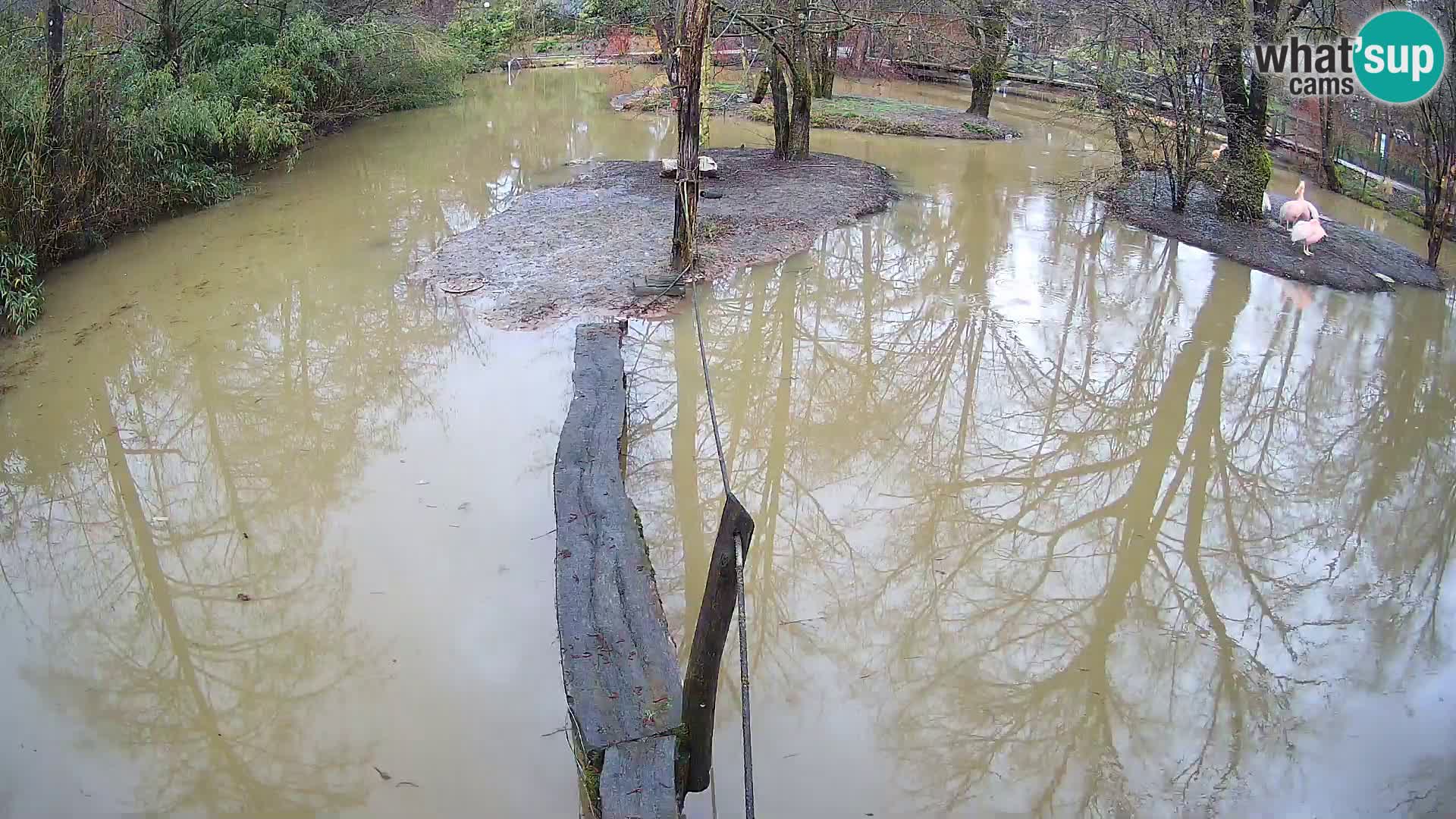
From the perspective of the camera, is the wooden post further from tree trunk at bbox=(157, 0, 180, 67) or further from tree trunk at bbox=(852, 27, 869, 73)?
tree trunk at bbox=(852, 27, 869, 73)

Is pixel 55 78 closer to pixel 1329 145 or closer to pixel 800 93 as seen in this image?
pixel 800 93

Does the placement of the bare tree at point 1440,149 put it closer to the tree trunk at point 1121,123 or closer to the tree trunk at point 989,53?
the tree trunk at point 1121,123

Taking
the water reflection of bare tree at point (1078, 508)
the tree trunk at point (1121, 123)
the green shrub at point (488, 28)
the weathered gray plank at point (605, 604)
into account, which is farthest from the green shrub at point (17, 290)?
the green shrub at point (488, 28)

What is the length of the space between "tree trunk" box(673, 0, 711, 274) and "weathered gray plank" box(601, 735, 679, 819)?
19.7 ft

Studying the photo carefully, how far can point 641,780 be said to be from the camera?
2.79 meters

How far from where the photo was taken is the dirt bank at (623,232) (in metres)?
8.15

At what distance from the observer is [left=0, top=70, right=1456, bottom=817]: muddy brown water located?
3.61 m

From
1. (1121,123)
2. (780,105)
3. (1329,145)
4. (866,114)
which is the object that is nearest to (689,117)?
(780,105)

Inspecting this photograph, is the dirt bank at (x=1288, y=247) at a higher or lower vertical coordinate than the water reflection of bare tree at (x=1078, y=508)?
higher

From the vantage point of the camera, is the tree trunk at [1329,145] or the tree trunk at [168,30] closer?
the tree trunk at [1329,145]

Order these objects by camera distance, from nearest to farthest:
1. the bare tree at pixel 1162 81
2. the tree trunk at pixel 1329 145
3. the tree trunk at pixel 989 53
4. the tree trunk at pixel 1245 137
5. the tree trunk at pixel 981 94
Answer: the bare tree at pixel 1162 81 → the tree trunk at pixel 1245 137 → the tree trunk at pixel 1329 145 → the tree trunk at pixel 989 53 → the tree trunk at pixel 981 94

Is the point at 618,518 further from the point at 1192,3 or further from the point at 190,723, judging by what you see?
the point at 1192,3

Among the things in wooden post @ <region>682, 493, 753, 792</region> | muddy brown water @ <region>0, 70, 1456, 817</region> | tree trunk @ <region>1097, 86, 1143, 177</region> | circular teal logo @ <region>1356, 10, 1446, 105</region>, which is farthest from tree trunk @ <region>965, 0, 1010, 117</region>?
wooden post @ <region>682, 493, 753, 792</region>

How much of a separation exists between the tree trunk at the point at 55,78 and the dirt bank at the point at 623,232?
326 cm
